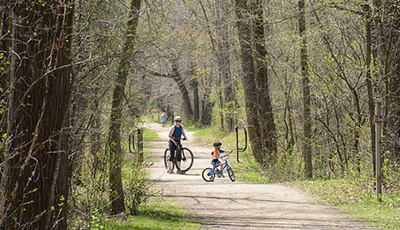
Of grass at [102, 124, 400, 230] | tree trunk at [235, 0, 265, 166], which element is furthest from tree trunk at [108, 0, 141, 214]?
tree trunk at [235, 0, 265, 166]

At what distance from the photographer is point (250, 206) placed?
934 cm

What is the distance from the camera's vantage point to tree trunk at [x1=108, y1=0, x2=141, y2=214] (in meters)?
7.23

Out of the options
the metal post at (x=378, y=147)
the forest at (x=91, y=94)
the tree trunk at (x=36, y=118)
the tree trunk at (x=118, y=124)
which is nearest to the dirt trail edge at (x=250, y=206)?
the tree trunk at (x=118, y=124)

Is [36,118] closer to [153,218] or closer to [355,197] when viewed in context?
[153,218]

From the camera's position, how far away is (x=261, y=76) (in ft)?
56.9

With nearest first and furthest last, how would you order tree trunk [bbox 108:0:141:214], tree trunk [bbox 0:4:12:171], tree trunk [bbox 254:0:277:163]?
tree trunk [bbox 0:4:12:171] < tree trunk [bbox 108:0:141:214] < tree trunk [bbox 254:0:277:163]

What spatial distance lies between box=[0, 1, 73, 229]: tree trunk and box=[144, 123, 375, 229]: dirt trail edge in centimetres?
384

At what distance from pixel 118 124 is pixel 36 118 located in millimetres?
3464

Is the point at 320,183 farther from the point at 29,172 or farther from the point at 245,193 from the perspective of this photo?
the point at 29,172

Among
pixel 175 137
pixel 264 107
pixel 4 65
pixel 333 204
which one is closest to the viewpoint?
pixel 4 65

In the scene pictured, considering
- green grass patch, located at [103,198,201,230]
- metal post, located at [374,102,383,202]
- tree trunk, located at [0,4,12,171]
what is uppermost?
tree trunk, located at [0,4,12,171]

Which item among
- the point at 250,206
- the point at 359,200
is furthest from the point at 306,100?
the point at 250,206

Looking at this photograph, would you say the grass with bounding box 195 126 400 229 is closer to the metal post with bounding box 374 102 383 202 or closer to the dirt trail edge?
the metal post with bounding box 374 102 383 202

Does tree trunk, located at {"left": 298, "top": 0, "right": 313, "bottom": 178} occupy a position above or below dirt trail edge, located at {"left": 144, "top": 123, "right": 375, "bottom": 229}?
above
